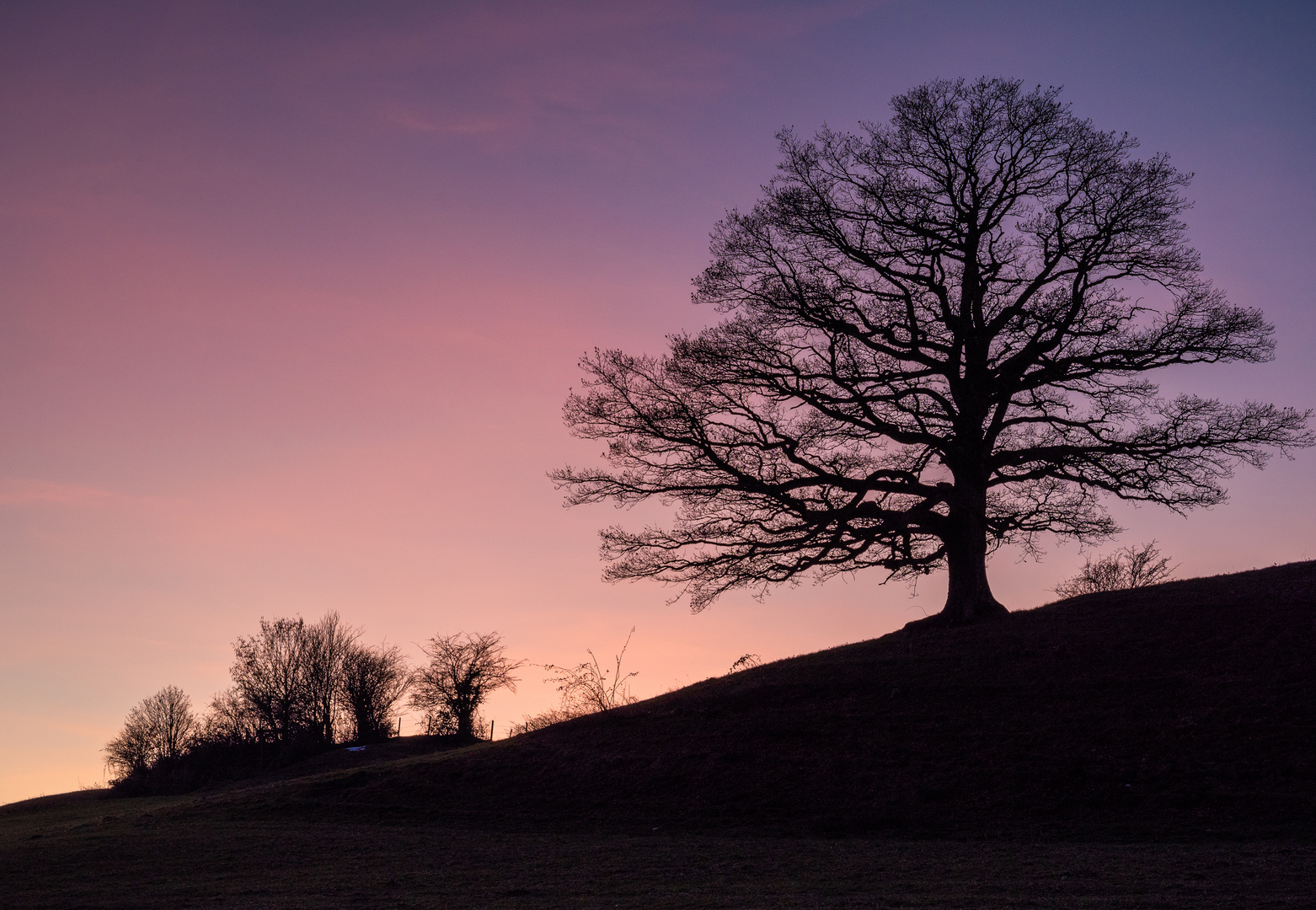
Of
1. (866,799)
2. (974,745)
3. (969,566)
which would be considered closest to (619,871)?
(866,799)

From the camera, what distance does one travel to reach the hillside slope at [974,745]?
13.5 metres

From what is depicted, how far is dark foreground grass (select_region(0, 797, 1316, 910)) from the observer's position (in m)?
9.16

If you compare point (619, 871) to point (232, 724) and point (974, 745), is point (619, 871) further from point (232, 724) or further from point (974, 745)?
point (232, 724)

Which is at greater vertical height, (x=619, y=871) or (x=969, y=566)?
(x=969, y=566)

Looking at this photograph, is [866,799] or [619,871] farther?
[866,799]

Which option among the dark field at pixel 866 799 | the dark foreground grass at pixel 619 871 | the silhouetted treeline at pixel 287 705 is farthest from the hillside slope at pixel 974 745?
the silhouetted treeline at pixel 287 705

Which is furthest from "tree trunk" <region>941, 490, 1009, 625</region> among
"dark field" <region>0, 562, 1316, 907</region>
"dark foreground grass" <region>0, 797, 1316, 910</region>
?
"dark foreground grass" <region>0, 797, 1316, 910</region>

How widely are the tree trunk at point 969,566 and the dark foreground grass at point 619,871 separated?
9991mm

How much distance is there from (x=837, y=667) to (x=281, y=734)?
31858mm

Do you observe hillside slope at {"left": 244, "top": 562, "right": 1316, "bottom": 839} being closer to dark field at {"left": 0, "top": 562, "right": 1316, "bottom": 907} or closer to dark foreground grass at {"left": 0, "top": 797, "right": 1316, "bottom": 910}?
dark field at {"left": 0, "top": 562, "right": 1316, "bottom": 907}

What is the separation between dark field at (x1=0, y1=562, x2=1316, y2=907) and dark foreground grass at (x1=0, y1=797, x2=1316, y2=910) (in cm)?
6

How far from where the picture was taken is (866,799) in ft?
47.6

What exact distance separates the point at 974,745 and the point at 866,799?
2254 millimetres

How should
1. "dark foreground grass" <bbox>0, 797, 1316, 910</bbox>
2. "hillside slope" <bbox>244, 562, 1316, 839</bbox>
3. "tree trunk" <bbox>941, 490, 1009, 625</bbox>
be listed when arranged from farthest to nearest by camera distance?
"tree trunk" <bbox>941, 490, 1009, 625</bbox> → "hillside slope" <bbox>244, 562, 1316, 839</bbox> → "dark foreground grass" <bbox>0, 797, 1316, 910</bbox>
